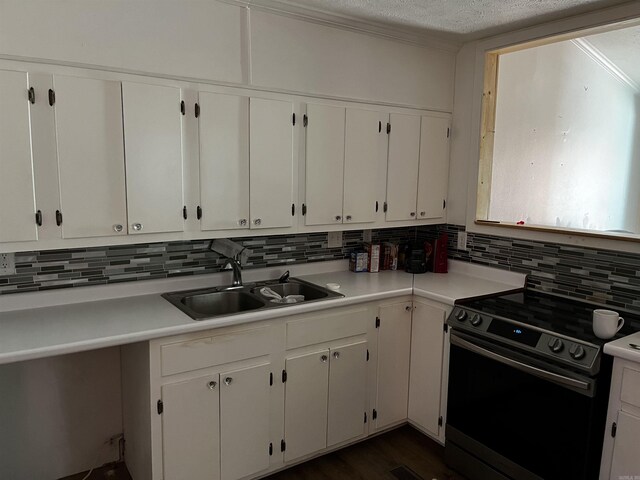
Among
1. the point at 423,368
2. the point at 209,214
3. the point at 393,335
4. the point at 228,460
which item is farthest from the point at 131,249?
the point at 423,368

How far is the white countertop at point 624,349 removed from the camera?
1808 mm

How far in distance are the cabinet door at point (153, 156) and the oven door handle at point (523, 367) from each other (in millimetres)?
1564

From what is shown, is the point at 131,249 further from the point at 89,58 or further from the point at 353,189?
the point at 353,189

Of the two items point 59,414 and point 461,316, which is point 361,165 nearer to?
point 461,316

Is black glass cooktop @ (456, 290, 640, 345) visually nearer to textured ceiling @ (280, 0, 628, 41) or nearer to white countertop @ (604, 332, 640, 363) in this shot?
white countertop @ (604, 332, 640, 363)

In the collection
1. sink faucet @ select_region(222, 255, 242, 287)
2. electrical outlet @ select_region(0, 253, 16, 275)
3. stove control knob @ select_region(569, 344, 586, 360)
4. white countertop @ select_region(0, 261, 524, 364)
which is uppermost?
electrical outlet @ select_region(0, 253, 16, 275)

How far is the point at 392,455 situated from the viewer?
2645 millimetres

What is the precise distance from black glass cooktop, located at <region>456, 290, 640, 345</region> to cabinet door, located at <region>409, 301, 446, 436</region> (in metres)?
0.23

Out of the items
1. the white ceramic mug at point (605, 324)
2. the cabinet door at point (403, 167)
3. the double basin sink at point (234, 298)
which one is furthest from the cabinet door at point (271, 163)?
the white ceramic mug at point (605, 324)

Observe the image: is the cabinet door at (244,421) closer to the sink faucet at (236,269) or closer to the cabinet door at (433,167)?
the sink faucet at (236,269)

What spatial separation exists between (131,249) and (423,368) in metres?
1.75

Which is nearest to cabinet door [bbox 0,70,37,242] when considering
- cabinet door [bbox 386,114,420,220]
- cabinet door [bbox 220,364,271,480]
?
cabinet door [bbox 220,364,271,480]

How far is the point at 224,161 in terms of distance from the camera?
231 cm

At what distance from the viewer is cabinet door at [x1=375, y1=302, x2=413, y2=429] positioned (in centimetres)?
268
